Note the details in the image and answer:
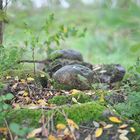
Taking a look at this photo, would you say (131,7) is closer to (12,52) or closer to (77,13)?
(12,52)

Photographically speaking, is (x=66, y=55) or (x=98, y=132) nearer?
(x=98, y=132)

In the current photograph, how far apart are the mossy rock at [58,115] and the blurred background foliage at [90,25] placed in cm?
139

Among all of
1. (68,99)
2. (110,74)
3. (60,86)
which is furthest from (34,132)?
(110,74)

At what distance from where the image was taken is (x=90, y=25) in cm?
1355

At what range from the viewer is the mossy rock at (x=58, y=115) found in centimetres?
300

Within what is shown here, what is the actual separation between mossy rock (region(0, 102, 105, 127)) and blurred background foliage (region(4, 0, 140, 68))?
139 cm

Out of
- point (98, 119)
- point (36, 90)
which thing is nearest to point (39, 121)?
point (98, 119)

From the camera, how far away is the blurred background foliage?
645 centimetres

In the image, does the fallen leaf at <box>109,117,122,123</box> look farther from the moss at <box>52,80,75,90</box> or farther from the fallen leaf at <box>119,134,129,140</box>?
the moss at <box>52,80,75,90</box>

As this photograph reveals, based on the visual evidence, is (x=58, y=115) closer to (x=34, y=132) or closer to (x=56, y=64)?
(x=34, y=132)

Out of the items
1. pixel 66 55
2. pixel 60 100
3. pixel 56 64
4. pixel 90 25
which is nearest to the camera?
pixel 60 100

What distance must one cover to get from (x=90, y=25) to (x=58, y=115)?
35.1 feet

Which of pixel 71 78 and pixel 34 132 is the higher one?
pixel 71 78

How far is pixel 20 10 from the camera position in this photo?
14727 millimetres
